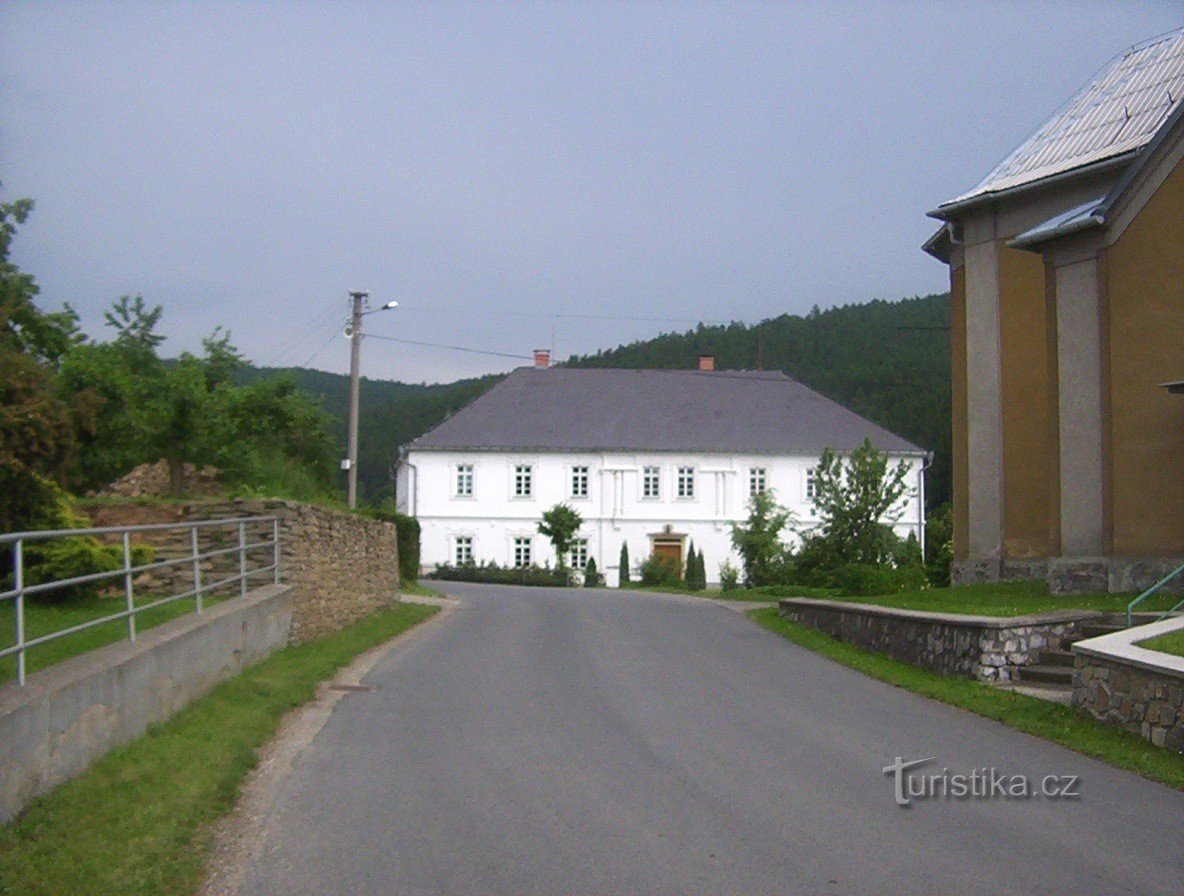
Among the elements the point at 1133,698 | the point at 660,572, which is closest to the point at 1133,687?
the point at 1133,698

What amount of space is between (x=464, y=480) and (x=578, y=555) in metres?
6.45

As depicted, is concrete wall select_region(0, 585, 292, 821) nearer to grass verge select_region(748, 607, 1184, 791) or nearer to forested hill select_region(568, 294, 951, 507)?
grass verge select_region(748, 607, 1184, 791)

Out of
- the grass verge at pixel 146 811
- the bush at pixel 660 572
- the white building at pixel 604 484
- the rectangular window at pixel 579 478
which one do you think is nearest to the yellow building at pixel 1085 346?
the grass verge at pixel 146 811

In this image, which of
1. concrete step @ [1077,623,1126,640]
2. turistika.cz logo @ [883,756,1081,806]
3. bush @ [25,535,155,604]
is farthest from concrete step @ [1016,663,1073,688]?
bush @ [25,535,155,604]

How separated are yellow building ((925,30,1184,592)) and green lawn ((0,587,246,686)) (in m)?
13.0

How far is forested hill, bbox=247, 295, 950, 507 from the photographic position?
86375mm

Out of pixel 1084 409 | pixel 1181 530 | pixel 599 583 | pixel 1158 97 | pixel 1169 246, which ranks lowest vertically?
pixel 599 583

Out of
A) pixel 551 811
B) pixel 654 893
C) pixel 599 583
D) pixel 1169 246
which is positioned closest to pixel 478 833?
pixel 551 811

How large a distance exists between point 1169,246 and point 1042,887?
15.6 metres

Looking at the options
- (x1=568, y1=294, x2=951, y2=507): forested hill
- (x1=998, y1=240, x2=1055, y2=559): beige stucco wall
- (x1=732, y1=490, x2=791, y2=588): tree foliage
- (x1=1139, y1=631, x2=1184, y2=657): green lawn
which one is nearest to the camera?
(x1=1139, y1=631, x2=1184, y2=657): green lawn

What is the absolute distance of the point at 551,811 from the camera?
25.5 feet

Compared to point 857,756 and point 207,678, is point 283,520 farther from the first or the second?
point 857,756

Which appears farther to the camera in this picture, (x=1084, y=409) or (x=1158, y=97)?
(x=1158, y=97)

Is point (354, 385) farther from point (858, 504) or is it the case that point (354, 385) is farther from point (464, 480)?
point (464, 480)
